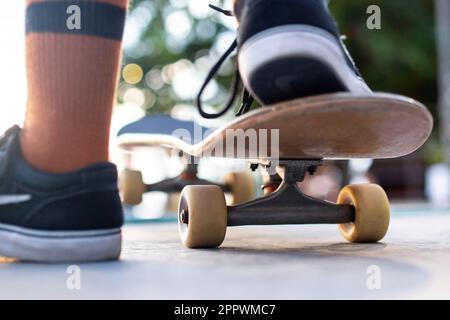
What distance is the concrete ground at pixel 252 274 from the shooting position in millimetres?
702

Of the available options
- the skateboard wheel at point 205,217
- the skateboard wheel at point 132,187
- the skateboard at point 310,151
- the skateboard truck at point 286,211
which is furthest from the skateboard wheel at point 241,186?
the skateboard wheel at point 205,217

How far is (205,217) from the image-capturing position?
115 centimetres

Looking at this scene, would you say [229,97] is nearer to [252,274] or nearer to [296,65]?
[296,65]

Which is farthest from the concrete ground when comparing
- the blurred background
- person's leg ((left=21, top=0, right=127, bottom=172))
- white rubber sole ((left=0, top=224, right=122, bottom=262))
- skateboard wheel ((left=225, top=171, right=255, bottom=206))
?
the blurred background

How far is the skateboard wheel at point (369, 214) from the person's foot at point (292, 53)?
33 centimetres

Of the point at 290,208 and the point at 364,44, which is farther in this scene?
the point at 364,44

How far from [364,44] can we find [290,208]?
333 inches

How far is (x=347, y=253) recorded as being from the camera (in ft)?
3.53

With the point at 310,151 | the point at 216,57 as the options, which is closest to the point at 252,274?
the point at 310,151

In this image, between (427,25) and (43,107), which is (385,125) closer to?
(43,107)

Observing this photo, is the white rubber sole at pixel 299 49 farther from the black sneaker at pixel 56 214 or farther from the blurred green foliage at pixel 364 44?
the blurred green foliage at pixel 364 44

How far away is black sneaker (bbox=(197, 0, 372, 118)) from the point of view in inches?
36.7

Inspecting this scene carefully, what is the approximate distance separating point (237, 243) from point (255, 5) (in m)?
0.53
